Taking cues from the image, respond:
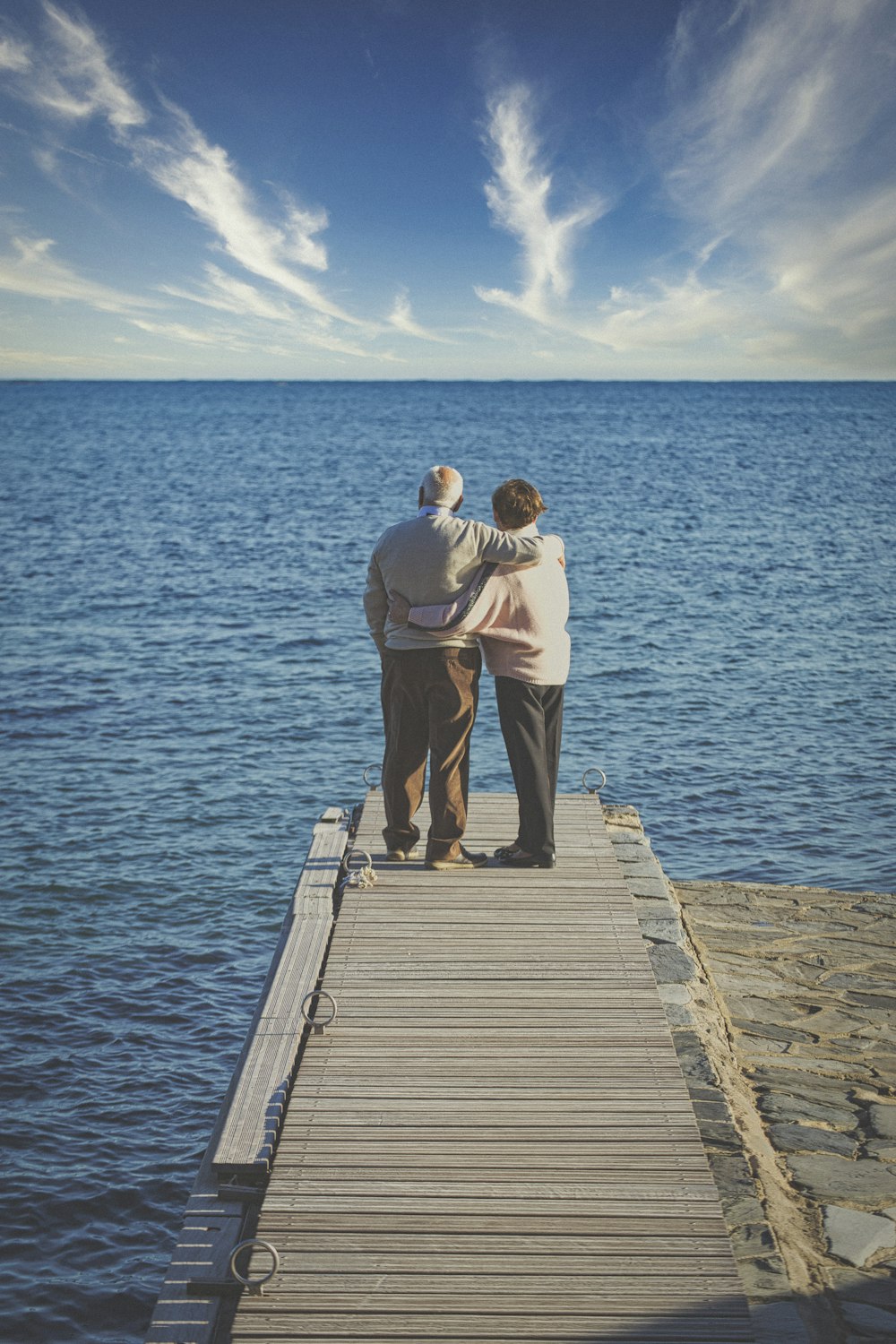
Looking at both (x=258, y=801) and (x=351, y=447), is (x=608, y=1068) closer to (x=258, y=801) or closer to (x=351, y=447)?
(x=258, y=801)

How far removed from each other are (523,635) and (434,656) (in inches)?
19.4

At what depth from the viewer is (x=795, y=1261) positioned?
11.7 feet

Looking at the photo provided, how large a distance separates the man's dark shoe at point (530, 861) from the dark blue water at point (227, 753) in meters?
2.49

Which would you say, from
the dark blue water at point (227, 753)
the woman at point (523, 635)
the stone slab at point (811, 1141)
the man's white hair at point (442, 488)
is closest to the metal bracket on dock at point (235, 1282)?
the dark blue water at point (227, 753)

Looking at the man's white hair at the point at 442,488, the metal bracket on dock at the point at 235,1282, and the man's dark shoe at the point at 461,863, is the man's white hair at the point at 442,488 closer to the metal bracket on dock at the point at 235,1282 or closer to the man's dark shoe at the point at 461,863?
the man's dark shoe at the point at 461,863

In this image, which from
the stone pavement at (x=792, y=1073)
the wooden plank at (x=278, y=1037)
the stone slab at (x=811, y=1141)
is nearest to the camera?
the stone pavement at (x=792, y=1073)

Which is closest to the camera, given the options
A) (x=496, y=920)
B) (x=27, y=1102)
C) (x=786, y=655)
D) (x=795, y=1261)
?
(x=795, y=1261)

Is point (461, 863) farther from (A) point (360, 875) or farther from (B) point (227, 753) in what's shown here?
(B) point (227, 753)

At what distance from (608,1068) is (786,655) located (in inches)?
538

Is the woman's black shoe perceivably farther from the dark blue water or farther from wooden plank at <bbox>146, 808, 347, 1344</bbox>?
the dark blue water

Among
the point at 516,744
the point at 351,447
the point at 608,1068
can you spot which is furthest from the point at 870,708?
the point at 351,447

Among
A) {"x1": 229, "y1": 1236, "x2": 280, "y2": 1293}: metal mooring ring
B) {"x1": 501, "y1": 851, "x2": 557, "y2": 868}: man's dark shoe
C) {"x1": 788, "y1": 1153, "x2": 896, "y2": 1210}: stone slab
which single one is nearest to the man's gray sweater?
{"x1": 501, "y1": 851, "x2": 557, "y2": 868}: man's dark shoe

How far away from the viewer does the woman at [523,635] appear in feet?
18.4

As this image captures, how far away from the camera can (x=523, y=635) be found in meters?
5.73
